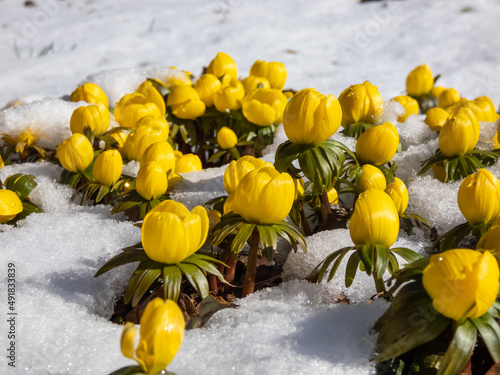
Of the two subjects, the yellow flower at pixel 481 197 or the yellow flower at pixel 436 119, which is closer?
the yellow flower at pixel 481 197

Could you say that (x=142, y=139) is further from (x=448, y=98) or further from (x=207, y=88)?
(x=448, y=98)

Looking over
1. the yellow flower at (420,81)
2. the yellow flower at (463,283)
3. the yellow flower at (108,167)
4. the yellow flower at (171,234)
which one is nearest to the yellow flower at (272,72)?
the yellow flower at (420,81)

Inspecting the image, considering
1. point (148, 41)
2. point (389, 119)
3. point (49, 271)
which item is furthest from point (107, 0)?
Answer: point (49, 271)

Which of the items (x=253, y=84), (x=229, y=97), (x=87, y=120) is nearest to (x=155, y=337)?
(x=87, y=120)

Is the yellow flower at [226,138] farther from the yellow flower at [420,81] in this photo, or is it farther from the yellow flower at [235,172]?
the yellow flower at [420,81]

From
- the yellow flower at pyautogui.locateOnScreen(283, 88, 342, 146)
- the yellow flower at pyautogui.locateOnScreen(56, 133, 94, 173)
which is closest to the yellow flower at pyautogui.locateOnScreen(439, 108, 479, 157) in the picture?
the yellow flower at pyautogui.locateOnScreen(283, 88, 342, 146)

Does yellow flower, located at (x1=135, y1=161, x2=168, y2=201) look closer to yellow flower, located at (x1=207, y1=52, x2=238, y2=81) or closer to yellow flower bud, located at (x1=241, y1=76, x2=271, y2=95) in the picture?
yellow flower bud, located at (x1=241, y1=76, x2=271, y2=95)
